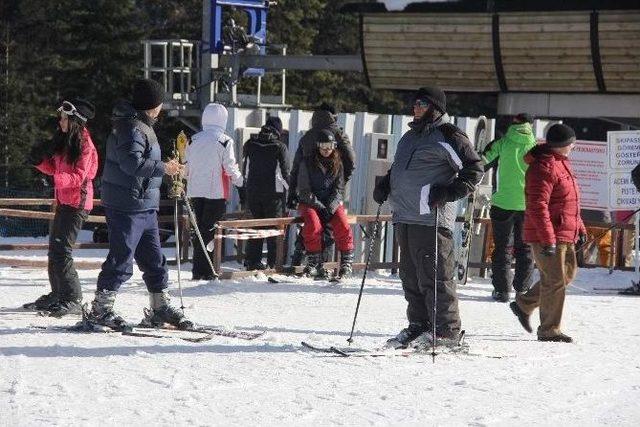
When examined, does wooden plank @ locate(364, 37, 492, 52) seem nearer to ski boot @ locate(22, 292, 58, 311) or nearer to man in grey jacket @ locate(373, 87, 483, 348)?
ski boot @ locate(22, 292, 58, 311)

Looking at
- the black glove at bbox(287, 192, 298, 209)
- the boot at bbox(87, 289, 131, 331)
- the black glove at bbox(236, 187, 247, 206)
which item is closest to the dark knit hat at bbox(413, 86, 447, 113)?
the boot at bbox(87, 289, 131, 331)

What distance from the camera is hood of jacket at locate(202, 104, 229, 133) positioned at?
1254 centimetres

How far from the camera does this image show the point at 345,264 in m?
13.1

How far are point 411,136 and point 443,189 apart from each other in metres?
0.45

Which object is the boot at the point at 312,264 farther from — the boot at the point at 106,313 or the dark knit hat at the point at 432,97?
the dark knit hat at the point at 432,97

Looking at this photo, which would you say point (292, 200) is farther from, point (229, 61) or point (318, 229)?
point (229, 61)

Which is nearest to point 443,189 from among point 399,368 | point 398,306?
point 399,368

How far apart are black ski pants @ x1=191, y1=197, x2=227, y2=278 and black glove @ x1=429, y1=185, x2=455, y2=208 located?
456 cm

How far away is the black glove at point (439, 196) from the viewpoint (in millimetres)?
8164

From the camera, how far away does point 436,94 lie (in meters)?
8.36

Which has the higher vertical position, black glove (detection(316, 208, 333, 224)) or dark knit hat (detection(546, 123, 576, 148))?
dark knit hat (detection(546, 123, 576, 148))

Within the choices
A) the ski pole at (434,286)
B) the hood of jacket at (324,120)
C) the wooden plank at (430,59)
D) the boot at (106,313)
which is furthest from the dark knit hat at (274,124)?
the wooden plank at (430,59)

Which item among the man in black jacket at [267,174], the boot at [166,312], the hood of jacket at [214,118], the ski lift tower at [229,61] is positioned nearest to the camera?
the boot at [166,312]

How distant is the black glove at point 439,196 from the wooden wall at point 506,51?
37.8 feet
